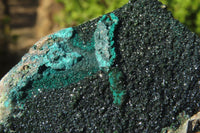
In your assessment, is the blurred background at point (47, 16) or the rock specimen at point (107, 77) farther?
the blurred background at point (47, 16)

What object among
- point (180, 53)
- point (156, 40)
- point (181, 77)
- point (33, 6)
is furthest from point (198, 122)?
point (33, 6)

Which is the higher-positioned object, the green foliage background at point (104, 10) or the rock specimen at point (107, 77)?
the green foliage background at point (104, 10)

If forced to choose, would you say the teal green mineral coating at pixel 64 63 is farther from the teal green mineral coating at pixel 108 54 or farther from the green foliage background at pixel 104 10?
the green foliage background at pixel 104 10

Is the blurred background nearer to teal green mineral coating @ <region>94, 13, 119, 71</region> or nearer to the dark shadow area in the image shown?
the dark shadow area

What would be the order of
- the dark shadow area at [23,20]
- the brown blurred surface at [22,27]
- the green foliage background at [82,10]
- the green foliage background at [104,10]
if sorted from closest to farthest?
the green foliage background at [104,10] < the green foliage background at [82,10] < the brown blurred surface at [22,27] < the dark shadow area at [23,20]

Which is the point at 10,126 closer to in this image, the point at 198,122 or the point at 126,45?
the point at 126,45

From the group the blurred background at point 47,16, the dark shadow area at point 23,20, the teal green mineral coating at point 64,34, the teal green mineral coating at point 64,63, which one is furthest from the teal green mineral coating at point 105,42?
the dark shadow area at point 23,20

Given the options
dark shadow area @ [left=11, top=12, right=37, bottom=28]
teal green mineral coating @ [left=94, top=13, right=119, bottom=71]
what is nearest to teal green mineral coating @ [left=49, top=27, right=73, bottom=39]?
teal green mineral coating @ [left=94, top=13, right=119, bottom=71]
